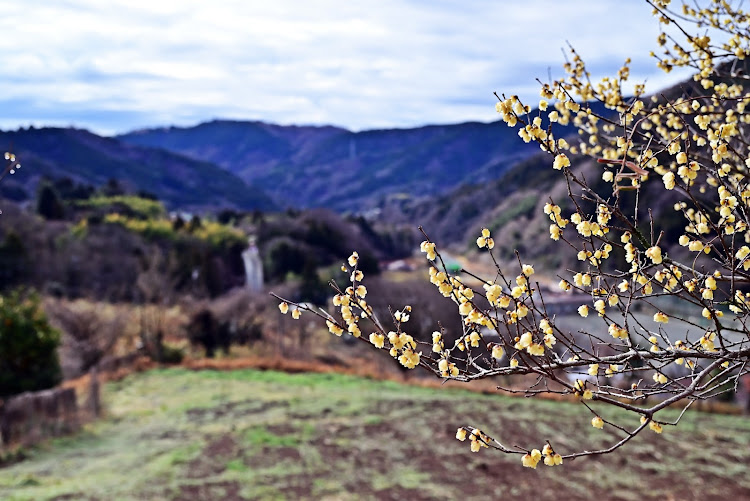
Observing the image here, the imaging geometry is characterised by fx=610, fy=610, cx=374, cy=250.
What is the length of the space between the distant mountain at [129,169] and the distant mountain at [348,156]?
14486 mm

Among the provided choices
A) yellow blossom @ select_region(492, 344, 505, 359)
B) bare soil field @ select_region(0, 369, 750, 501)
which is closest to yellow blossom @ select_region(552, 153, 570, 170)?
yellow blossom @ select_region(492, 344, 505, 359)

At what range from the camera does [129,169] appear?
81875 mm

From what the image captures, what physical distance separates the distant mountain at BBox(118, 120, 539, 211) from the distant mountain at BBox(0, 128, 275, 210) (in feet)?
47.5

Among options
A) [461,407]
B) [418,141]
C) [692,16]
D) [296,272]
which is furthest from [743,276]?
[418,141]

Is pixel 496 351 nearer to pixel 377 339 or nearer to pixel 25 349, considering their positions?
pixel 377 339

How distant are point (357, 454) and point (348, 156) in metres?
139

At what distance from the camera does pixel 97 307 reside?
17.5 meters

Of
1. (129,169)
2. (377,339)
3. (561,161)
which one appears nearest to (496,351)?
(377,339)

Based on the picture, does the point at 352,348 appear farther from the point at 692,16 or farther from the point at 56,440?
the point at 692,16

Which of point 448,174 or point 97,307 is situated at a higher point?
point 448,174

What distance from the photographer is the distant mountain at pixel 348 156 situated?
116 meters

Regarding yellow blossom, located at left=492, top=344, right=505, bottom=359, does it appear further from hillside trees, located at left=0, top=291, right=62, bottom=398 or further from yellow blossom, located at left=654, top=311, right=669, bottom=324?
hillside trees, located at left=0, top=291, right=62, bottom=398

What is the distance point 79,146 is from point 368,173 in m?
62.4

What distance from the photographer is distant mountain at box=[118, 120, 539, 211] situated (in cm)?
11575
